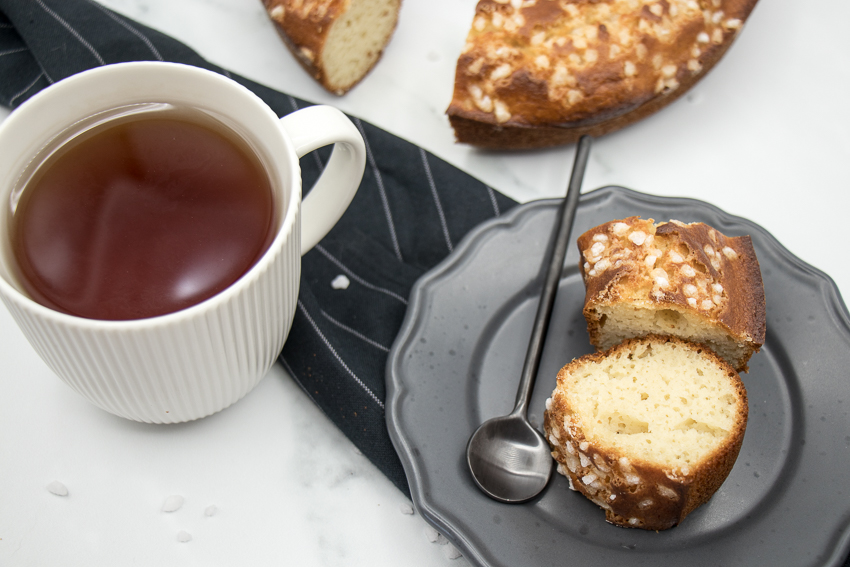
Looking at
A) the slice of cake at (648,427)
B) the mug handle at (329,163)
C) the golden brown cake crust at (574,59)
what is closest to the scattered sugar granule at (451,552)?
the slice of cake at (648,427)

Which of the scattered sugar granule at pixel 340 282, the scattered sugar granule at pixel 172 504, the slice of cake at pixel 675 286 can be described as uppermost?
the slice of cake at pixel 675 286

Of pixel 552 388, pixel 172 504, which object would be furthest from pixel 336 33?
pixel 172 504

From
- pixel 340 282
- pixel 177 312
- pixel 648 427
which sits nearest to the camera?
pixel 177 312

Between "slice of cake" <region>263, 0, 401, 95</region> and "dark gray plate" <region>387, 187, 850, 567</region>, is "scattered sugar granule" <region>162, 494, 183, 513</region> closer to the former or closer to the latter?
"dark gray plate" <region>387, 187, 850, 567</region>

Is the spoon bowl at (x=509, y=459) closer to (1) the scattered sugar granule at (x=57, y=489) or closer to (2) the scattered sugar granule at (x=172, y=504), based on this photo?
(2) the scattered sugar granule at (x=172, y=504)

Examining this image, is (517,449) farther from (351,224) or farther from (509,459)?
(351,224)
